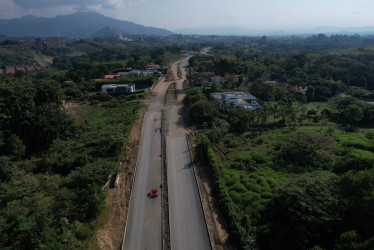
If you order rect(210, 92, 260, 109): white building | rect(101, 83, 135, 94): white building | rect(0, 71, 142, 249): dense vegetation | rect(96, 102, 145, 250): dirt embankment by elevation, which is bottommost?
rect(96, 102, 145, 250): dirt embankment

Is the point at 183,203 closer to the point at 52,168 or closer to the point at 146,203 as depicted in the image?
the point at 146,203

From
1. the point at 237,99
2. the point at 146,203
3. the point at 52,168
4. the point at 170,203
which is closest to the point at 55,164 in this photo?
the point at 52,168

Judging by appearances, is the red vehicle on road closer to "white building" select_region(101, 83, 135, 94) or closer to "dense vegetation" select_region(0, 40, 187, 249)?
"dense vegetation" select_region(0, 40, 187, 249)

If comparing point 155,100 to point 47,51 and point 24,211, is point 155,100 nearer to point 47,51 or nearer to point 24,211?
point 24,211

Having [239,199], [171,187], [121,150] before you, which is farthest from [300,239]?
[121,150]

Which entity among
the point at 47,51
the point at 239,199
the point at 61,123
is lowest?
the point at 239,199

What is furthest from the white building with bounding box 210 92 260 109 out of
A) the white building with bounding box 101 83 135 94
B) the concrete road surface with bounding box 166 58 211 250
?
the white building with bounding box 101 83 135 94

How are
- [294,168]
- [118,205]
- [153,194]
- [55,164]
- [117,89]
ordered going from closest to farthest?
1. [118,205]
2. [153,194]
3. [55,164]
4. [294,168]
5. [117,89]
